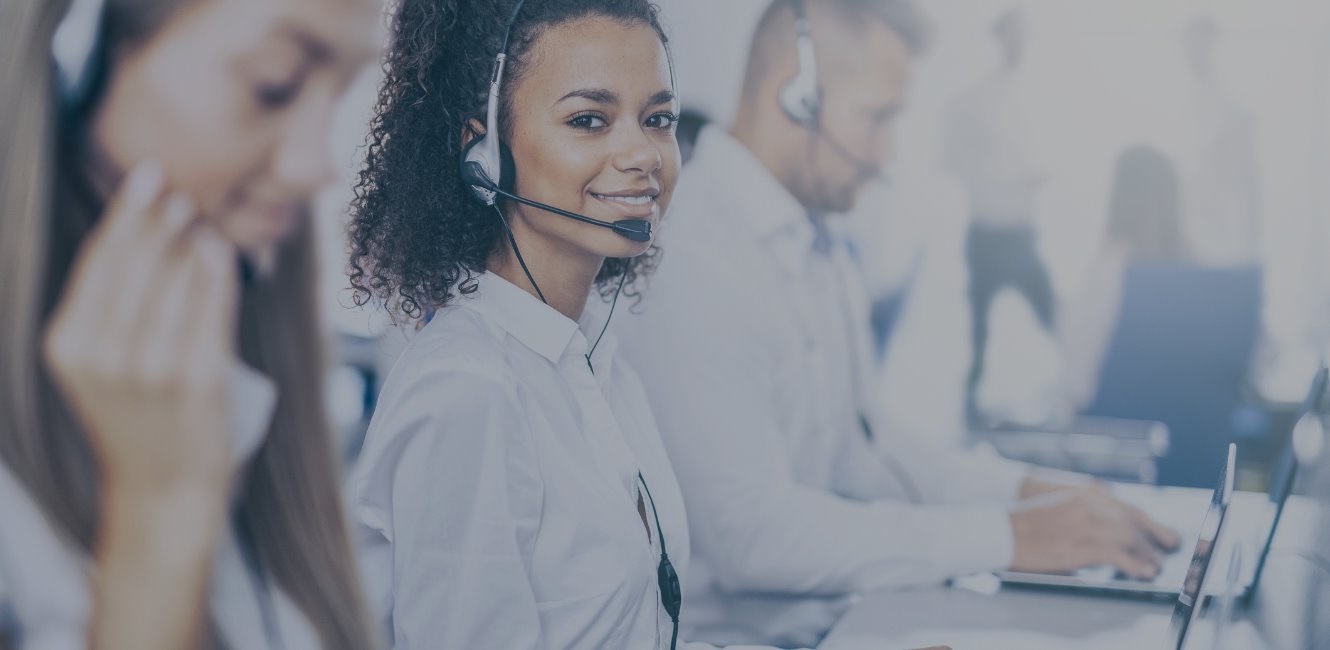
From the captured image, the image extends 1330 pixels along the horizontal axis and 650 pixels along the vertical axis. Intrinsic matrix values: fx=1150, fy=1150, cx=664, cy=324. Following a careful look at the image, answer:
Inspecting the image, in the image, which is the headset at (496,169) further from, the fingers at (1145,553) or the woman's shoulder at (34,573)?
the fingers at (1145,553)

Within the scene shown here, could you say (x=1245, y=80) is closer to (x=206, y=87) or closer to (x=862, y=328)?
(x=862, y=328)

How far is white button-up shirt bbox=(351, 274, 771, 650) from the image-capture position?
0.99m

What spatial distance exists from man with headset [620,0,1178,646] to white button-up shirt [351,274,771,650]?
36 cm

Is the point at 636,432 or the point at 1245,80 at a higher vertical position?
the point at 1245,80

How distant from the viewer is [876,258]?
3.02m

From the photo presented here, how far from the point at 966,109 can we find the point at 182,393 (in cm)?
275

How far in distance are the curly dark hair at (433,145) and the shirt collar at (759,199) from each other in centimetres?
67

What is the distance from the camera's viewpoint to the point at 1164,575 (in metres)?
1.42

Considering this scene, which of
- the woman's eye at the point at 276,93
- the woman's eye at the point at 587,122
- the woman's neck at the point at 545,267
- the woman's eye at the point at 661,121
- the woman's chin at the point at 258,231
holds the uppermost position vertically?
the woman's eye at the point at 661,121

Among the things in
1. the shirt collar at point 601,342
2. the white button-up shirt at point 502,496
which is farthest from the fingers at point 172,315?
the shirt collar at point 601,342

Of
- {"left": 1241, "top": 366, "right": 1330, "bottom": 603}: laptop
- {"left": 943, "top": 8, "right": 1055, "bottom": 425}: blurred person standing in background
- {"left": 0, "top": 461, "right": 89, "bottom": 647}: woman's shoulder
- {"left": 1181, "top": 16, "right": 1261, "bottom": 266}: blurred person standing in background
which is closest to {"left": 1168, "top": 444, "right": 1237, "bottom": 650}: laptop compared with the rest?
{"left": 1241, "top": 366, "right": 1330, "bottom": 603}: laptop

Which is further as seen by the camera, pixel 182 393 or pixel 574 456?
pixel 574 456

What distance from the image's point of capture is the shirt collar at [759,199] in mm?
1832

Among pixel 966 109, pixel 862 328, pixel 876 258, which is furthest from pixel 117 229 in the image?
pixel 966 109
